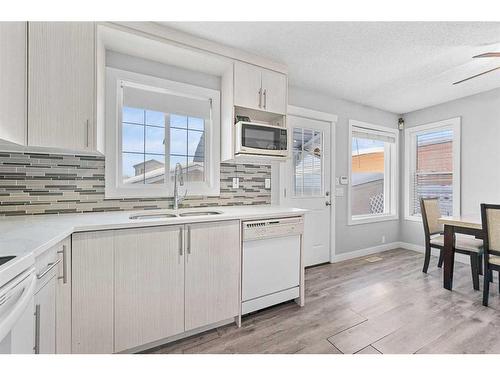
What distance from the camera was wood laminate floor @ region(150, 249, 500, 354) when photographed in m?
1.64

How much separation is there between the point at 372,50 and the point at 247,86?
4.07ft

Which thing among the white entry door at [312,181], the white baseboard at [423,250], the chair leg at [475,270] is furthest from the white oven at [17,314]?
the white baseboard at [423,250]

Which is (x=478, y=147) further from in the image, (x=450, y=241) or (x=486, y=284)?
(x=486, y=284)

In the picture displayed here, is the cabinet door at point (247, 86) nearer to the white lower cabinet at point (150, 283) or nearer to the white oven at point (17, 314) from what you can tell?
the white lower cabinet at point (150, 283)

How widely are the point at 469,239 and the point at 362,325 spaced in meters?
2.01

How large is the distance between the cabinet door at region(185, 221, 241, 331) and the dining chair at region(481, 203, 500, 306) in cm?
227

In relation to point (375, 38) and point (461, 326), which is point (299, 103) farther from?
point (461, 326)

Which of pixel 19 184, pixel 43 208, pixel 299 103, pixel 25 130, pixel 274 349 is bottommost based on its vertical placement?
pixel 274 349

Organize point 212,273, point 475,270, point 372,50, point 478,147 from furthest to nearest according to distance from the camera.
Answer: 1. point 478,147
2. point 475,270
3. point 372,50
4. point 212,273

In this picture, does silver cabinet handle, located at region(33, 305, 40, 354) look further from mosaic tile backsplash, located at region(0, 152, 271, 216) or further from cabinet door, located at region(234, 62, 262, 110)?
cabinet door, located at region(234, 62, 262, 110)

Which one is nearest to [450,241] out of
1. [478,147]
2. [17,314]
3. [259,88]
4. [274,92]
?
[478,147]

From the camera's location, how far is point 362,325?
1.89m

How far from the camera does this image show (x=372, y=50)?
2191 mm

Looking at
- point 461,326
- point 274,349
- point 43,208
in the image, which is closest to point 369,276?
point 461,326
